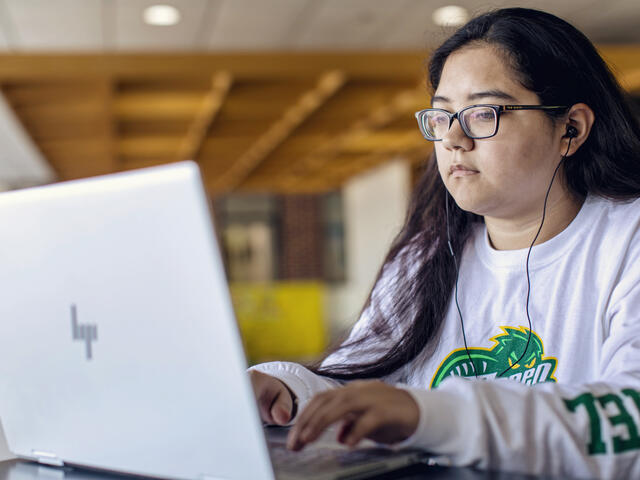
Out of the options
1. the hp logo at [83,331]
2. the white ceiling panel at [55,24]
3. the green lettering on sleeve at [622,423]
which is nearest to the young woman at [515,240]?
the green lettering on sleeve at [622,423]

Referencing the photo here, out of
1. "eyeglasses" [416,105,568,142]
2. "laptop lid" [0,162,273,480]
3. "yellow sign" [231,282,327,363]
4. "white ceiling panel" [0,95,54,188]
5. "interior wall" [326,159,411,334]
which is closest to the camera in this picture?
"laptop lid" [0,162,273,480]

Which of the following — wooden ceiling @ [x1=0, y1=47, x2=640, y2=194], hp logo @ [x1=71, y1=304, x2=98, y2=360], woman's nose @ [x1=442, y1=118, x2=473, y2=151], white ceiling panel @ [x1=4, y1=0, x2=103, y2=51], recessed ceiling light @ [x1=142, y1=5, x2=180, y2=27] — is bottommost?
hp logo @ [x1=71, y1=304, x2=98, y2=360]

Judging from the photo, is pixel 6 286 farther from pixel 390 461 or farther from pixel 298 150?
pixel 298 150

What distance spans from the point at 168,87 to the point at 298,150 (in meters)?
3.92

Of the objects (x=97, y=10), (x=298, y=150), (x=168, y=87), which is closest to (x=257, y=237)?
(x=298, y=150)

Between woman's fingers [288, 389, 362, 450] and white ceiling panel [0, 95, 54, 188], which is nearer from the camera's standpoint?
woman's fingers [288, 389, 362, 450]

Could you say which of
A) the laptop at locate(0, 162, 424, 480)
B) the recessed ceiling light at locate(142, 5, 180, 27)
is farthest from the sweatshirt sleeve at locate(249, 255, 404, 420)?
the recessed ceiling light at locate(142, 5, 180, 27)

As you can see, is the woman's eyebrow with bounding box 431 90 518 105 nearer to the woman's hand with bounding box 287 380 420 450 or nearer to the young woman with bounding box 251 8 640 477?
the young woman with bounding box 251 8 640 477

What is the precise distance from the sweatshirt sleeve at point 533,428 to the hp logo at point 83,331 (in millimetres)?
376

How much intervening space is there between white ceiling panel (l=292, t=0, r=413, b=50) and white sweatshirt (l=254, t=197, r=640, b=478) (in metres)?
4.22

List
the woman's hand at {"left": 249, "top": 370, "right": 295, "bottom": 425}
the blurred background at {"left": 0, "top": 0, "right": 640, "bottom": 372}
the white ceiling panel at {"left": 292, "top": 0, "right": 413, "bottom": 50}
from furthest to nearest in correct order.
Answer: the blurred background at {"left": 0, "top": 0, "right": 640, "bottom": 372}
the white ceiling panel at {"left": 292, "top": 0, "right": 413, "bottom": 50}
the woman's hand at {"left": 249, "top": 370, "right": 295, "bottom": 425}

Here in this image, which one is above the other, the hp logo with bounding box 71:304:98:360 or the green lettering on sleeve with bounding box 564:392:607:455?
the hp logo with bounding box 71:304:98:360

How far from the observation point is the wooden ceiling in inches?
237

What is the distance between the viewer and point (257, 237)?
1667 cm
